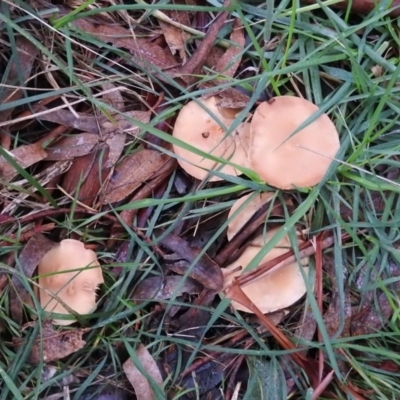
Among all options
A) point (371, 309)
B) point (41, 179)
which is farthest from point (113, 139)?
point (371, 309)

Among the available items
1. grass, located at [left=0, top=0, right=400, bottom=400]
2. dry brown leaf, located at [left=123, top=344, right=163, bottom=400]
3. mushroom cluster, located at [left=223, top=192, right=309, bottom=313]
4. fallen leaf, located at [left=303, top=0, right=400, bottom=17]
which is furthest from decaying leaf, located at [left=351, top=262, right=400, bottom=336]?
fallen leaf, located at [left=303, top=0, right=400, bottom=17]

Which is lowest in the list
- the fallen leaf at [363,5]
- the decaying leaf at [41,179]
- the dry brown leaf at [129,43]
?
the decaying leaf at [41,179]

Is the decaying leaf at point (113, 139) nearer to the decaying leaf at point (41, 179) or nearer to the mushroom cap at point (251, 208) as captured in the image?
the decaying leaf at point (41, 179)

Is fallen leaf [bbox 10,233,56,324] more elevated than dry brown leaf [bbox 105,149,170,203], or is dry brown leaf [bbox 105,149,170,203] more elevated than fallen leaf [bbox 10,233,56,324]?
dry brown leaf [bbox 105,149,170,203]

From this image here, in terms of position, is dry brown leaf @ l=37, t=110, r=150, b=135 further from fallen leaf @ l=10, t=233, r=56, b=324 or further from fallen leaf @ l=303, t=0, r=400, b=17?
fallen leaf @ l=303, t=0, r=400, b=17

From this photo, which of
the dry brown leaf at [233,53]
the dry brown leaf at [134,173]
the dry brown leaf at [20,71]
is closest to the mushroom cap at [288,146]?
the dry brown leaf at [233,53]

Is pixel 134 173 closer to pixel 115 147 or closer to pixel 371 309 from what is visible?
pixel 115 147

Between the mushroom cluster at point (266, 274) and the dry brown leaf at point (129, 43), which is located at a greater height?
the dry brown leaf at point (129, 43)
